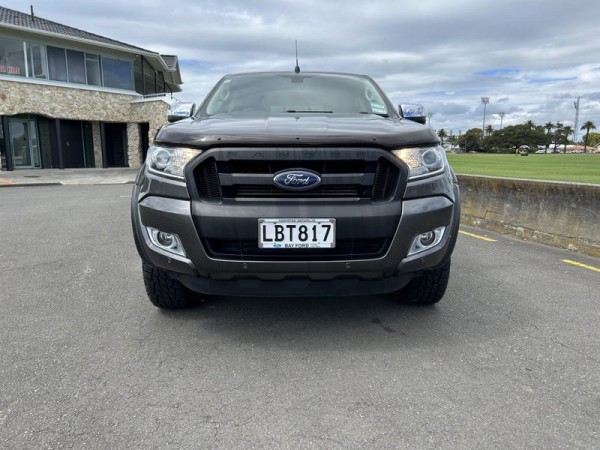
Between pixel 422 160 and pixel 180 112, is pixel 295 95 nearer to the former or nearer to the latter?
pixel 180 112

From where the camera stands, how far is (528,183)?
605 centimetres

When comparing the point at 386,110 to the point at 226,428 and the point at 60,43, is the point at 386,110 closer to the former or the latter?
the point at 226,428

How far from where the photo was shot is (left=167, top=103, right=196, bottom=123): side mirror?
3.58 metres

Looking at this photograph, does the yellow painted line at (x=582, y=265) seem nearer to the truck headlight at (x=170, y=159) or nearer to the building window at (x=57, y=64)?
the truck headlight at (x=170, y=159)

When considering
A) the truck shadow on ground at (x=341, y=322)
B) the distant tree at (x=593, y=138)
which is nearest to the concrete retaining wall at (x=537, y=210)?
the truck shadow on ground at (x=341, y=322)

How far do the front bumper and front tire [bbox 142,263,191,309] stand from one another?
13.6 inches

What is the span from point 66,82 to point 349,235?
24.4 metres

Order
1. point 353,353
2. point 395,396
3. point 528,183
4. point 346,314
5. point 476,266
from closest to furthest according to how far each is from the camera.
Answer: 1. point 395,396
2. point 353,353
3. point 346,314
4. point 476,266
5. point 528,183

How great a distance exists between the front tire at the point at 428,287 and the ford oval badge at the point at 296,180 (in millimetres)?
1090

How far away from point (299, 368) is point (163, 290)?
1138 mm

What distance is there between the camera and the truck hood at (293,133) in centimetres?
249

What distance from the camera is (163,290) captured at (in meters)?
3.08

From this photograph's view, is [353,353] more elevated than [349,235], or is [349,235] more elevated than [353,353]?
[349,235]

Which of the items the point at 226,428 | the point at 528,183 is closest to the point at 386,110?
the point at 226,428
